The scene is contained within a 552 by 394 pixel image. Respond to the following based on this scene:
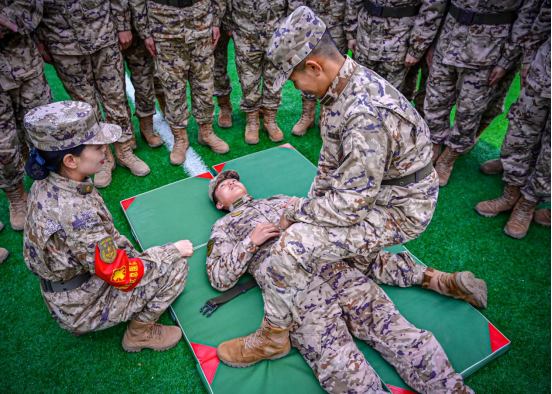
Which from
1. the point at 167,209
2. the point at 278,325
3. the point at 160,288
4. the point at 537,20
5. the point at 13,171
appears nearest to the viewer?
the point at 278,325

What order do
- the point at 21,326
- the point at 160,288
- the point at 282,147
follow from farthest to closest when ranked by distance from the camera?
the point at 282,147, the point at 21,326, the point at 160,288

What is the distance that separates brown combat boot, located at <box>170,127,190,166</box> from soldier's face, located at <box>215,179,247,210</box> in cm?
133

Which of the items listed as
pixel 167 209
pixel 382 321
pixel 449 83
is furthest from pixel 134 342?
pixel 449 83

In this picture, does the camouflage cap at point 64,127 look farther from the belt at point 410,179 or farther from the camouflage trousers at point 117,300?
the belt at point 410,179

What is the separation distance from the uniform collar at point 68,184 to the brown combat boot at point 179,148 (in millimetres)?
2721

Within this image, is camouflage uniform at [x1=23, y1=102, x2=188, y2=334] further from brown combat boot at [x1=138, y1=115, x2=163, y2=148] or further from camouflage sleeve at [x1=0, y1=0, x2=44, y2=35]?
brown combat boot at [x1=138, y1=115, x2=163, y2=148]

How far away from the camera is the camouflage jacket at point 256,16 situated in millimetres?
4809

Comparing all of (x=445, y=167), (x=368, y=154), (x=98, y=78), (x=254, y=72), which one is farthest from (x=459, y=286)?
(x=98, y=78)

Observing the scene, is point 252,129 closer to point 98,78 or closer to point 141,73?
point 141,73

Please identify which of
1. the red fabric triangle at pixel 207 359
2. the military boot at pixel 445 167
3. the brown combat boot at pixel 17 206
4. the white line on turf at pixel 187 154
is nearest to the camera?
the red fabric triangle at pixel 207 359

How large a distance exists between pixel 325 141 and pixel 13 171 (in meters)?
3.33

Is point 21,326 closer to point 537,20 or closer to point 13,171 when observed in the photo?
point 13,171

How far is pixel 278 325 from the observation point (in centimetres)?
282

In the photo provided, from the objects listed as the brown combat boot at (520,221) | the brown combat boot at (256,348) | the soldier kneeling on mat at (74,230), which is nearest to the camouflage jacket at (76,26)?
the soldier kneeling on mat at (74,230)
